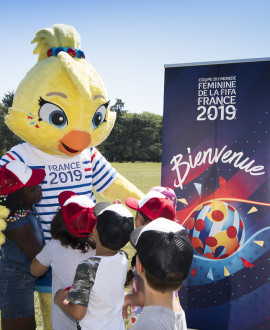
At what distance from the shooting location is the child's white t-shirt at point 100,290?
1.67m

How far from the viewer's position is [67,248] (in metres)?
1.94

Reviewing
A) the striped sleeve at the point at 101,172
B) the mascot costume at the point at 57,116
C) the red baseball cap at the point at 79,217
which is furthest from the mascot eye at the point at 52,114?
the red baseball cap at the point at 79,217

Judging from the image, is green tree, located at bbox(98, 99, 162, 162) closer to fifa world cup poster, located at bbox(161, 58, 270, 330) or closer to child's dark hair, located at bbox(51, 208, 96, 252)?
fifa world cup poster, located at bbox(161, 58, 270, 330)

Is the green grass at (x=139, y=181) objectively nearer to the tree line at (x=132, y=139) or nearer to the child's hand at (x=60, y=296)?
the child's hand at (x=60, y=296)

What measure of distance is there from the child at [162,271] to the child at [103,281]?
0.33 meters

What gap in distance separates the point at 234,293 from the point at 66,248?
1745mm

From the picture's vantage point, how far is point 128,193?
3174 mm

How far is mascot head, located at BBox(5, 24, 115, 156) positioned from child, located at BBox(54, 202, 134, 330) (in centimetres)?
95

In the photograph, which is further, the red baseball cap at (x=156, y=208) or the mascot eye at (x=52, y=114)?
the mascot eye at (x=52, y=114)

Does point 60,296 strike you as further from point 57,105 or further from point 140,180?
point 140,180

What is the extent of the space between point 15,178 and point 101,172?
0.97m

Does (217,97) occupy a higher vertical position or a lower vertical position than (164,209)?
higher

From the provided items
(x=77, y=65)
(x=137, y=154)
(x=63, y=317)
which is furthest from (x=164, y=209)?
(x=137, y=154)

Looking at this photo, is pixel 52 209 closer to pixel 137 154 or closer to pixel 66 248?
pixel 66 248
